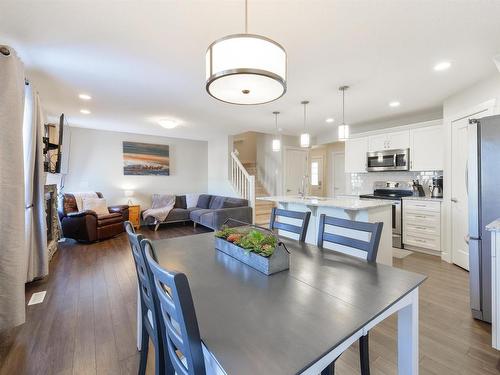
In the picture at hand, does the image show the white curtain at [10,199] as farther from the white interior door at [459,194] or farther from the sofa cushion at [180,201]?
the white interior door at [459,194]

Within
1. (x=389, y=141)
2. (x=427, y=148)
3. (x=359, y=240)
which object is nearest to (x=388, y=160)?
(x=389, y=141)

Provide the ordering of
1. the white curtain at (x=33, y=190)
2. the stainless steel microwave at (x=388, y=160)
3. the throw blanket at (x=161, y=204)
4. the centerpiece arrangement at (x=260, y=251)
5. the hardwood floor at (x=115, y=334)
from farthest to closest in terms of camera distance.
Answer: the throw blanket at (x=161, y=204)
the stainless steel microwave at (x=388, y=160)
the white curtain at (x=33, y=190)
the hardwood floor at (x=115, y=334)
the centerpiece arrangement at (x=260, y=251)

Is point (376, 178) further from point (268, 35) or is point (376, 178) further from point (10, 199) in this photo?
point (10, 199)

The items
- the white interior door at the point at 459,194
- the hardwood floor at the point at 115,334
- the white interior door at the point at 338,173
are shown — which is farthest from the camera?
Answer: the white interior door at the point at 338,173

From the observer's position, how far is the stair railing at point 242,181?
585cm

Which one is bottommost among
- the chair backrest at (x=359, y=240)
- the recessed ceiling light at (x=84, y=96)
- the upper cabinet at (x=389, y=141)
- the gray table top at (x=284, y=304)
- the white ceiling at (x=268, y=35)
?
the gray table top at (x=284, y=304)

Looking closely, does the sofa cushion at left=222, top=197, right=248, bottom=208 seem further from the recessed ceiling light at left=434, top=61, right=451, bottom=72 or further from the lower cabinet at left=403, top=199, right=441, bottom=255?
the recessed ceiling light at left=434, top=61, right=451, bottom=72

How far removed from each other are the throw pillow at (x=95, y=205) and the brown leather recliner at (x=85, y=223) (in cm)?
17

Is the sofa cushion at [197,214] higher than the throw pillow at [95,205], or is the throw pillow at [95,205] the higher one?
the throw pillow at [95,205]

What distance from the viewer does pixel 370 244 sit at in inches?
58.2

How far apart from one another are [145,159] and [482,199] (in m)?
6.62

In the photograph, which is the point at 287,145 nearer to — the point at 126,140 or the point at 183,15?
the point at 126,140

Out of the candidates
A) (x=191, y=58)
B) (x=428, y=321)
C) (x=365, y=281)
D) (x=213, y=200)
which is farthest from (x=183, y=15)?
(x=213, y=200)

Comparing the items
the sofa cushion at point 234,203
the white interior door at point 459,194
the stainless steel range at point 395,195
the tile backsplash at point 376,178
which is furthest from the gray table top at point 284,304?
the sofa cushion at point 234,203
